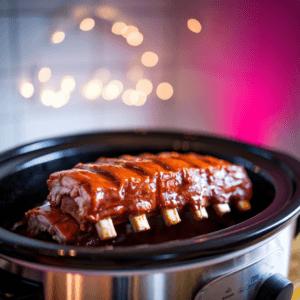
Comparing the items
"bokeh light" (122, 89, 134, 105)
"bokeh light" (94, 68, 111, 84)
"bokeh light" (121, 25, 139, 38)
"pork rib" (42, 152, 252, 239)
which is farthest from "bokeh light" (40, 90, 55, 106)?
"pork rib" (42, 152, 252, 239)

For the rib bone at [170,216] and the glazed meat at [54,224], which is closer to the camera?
the glazed meat at [54,224]

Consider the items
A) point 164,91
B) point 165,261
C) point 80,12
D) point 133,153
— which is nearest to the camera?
point 165,261

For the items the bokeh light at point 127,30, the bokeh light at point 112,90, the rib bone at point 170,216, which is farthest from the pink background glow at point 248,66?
the rib bone at point 170,216

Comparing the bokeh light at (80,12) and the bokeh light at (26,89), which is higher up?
the bokeh light at (80,12)

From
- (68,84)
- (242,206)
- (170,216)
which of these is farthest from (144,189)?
(68,84)

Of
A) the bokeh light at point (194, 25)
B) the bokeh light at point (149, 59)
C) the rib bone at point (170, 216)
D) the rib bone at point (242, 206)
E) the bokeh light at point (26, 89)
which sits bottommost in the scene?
the rib bone at point (242, 206)

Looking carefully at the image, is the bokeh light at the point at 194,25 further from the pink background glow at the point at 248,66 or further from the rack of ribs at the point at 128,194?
the rack of ribs at the point at 128,194

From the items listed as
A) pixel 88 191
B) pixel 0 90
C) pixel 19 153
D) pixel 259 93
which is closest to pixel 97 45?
pixel 0 90

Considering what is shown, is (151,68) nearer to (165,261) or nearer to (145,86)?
(145,86)
